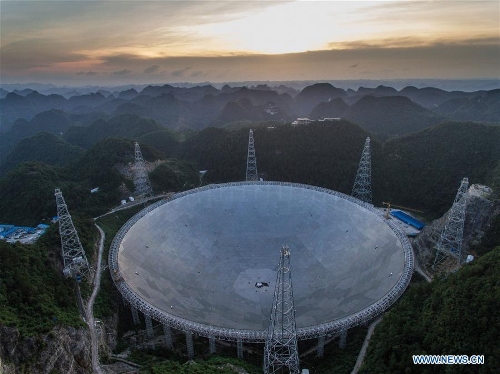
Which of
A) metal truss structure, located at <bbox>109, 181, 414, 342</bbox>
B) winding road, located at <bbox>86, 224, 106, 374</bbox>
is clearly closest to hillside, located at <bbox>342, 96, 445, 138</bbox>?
metal truss structure, located at <bbox>109, 181, 414, 342</bbox>

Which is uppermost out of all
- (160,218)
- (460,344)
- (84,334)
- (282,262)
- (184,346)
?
(282,262)

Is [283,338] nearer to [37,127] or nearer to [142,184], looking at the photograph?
[142,184]

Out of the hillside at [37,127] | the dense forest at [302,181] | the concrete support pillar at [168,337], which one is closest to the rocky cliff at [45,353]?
the dense forest at [302,181]

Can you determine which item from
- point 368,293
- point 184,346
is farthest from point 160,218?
point 368,293

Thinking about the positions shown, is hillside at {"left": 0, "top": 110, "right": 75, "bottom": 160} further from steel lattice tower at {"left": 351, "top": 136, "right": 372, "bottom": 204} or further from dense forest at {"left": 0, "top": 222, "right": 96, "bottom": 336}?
steel lattice tower at {"left": 351, "top": 136, "right": 372, "bottom": 204}

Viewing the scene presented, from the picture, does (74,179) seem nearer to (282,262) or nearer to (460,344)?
(282,262)

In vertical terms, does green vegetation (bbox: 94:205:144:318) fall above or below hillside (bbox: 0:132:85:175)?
below

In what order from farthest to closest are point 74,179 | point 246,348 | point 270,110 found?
point 270,110 → point 74,179 → point 246,348

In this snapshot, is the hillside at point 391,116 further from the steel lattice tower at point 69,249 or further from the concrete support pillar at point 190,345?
the steel lattice tower at point 69,249
